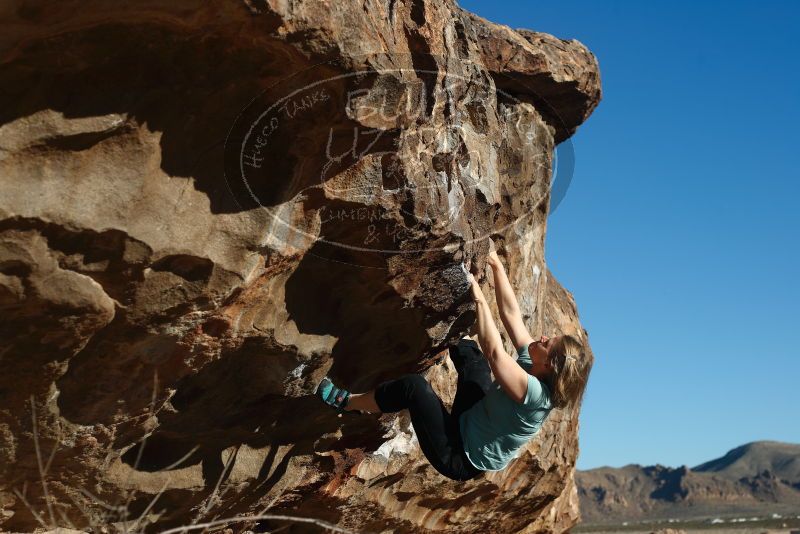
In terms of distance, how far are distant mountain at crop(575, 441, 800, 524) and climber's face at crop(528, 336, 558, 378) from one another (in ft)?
204

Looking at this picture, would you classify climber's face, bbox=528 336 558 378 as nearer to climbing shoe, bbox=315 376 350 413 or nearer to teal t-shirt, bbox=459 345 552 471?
teal t-shirt, bbox=459 345 552 471

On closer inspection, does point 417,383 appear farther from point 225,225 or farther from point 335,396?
point 225,225

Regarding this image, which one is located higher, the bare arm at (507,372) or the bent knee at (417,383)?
the bare arm at (507,372)

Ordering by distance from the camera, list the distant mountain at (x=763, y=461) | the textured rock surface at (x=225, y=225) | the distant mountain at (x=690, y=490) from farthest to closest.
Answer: the distant mountain at (x=763, y=461) < the distant mountain at (x=690, y=490) < the textured rock surface at (x=225, y=225)

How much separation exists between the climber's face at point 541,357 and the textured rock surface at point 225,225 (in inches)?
24.7

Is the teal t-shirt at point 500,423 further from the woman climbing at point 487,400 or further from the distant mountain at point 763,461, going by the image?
the distant mountain at point 763,461

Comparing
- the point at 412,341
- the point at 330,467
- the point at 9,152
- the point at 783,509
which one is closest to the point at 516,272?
the point at 412,341

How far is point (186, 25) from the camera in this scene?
3996 mm

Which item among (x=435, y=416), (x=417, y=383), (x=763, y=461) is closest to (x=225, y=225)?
(x=417, y=383)

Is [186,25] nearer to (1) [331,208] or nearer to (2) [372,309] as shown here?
(1) [331,208]

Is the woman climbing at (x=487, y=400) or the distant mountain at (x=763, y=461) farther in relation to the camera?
the distant mountain at (x=763, y=461)

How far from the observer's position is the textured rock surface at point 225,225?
4051mm

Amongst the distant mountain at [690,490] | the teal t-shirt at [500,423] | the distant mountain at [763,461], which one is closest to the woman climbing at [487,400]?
the teal t-shirt at [500,423]

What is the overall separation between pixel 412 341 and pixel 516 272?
165 centimetres
